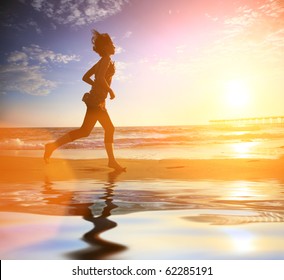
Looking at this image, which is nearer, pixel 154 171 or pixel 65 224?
pixel 65 224

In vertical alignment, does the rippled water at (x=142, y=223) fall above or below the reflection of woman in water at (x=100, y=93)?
below

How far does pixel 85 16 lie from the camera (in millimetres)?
5293

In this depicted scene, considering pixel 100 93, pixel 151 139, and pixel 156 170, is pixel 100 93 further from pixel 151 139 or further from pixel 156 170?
pixel 151 139

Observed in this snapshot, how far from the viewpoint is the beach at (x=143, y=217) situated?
1.24 meters

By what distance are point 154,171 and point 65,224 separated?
5.63ft

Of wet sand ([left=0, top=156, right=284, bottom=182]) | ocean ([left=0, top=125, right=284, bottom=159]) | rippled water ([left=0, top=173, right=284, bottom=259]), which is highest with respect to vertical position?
ocean ([left=0, top=125, right=284, bottom=159])

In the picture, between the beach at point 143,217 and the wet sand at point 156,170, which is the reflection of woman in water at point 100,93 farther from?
the beach at point 143,217

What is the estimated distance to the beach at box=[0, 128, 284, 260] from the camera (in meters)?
1.24

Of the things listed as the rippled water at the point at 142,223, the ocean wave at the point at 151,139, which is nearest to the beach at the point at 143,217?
the rippled water at the point at 142,223

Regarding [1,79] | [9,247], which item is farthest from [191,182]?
[1,79]

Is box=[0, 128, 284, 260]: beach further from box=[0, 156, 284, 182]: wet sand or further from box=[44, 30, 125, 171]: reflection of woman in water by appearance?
box=[44, 30, 125, 171]: reflection of woman in water

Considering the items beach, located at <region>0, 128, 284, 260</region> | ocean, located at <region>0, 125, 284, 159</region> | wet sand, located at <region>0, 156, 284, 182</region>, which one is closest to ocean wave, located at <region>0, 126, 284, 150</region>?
ocean, located at <region>0, 125, 284, 159</region>

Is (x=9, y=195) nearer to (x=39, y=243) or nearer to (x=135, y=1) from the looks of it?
(x=39, y=243)

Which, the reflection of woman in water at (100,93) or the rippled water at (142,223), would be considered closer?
the rippled water at (142,223)
